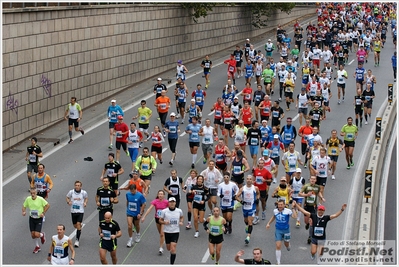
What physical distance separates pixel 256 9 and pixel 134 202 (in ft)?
115

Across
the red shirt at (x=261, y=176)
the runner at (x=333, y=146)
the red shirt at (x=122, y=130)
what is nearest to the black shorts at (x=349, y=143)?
the runner at (x=333, y=146)

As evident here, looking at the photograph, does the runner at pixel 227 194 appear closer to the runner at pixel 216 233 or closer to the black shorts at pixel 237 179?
the runner at pixel 216 233

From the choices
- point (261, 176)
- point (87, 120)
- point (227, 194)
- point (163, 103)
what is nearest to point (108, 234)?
point (227, 194)

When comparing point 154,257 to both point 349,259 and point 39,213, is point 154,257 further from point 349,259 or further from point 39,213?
point 349,259

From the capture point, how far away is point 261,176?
64.0 feet

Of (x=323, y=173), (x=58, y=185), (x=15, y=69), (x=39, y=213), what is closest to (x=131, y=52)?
(x=15, y=69)

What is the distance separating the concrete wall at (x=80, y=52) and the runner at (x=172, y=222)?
1021cm

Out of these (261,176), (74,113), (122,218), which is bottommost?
(122,218)

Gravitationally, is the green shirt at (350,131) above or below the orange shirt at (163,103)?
above

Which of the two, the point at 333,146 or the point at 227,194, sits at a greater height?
the point at 227,194

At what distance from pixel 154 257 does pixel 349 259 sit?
150 inches

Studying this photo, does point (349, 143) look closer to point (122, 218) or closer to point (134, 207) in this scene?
point (122, 218)

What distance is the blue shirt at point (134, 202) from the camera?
1784cm

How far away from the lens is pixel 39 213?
17.8m
